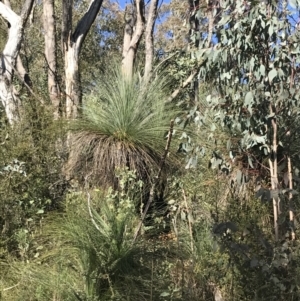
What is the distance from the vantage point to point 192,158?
3.84 m

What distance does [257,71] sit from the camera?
3.49 metres

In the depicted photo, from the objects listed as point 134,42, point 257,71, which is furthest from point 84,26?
point 257,71

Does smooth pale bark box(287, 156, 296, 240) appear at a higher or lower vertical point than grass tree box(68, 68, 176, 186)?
lower

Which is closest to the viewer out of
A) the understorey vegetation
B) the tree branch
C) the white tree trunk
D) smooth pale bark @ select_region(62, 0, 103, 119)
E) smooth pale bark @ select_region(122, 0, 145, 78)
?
the understorey vegetation

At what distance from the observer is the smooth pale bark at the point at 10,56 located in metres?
6.04

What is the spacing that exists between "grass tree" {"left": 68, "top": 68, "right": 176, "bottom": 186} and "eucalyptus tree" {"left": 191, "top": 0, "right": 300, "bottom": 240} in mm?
2240

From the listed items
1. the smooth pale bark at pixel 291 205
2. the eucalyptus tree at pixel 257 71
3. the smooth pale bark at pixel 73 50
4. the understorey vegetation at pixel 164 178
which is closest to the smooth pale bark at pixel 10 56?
the understorey vegetation at pixel 164 178

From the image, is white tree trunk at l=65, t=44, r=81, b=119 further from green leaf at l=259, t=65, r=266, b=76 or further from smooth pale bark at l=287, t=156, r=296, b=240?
green leaf at l=259, t=65, r=266, b=76

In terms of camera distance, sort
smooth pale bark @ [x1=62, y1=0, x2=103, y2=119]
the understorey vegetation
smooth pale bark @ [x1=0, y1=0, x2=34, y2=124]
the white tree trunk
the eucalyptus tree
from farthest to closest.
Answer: smooth pale bark @ [x1=62, y1=0, x2=103, y2=119], the white tree trunk, smooth pale bark @ [x1=0, y1=0, x2=34, y2=124], the understorey vegetation, the eucalyptus tree

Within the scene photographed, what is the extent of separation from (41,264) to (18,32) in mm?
3434

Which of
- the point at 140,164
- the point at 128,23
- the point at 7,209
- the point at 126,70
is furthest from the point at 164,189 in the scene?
the point at 128,23

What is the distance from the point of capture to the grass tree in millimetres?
6047

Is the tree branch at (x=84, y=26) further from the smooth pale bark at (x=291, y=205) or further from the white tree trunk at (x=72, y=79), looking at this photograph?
the smooth pale bark at (x=291, y=205)

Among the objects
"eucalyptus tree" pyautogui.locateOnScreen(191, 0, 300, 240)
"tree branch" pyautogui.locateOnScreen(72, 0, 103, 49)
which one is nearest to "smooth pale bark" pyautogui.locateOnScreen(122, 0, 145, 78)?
"tree branch" pyautogui.locateOnScreen(72, 0, 103, 49)
